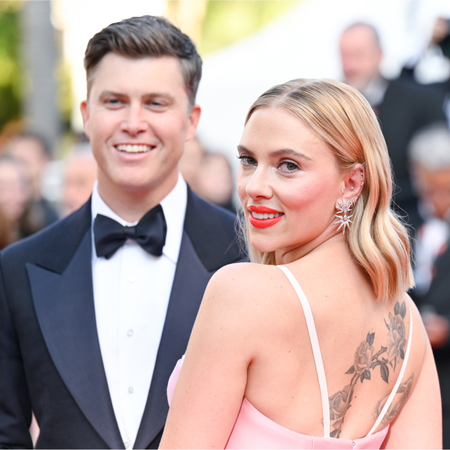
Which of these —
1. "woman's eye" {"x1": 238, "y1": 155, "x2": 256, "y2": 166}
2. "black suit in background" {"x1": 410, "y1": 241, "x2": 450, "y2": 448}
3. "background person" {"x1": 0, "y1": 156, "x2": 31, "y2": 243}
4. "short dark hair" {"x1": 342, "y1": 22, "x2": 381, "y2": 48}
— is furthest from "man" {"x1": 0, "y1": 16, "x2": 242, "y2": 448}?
"background person" {"x1": 0, "y1": 156, "x2": 31, "y2": 243}

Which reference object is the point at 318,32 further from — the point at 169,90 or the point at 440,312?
the point at 169,90

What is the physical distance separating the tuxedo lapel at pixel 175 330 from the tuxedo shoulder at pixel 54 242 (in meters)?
0.46

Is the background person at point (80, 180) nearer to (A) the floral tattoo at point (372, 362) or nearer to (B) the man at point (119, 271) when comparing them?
(B) the man at point (119, 271)

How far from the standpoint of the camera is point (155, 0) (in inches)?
737

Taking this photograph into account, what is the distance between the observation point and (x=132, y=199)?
2.77m

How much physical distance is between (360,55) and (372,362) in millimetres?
4060

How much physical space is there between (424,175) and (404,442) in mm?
2805

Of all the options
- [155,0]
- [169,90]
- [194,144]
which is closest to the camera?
[169,90]

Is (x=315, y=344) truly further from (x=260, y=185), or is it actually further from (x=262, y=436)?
Result: (x=260, y=185)

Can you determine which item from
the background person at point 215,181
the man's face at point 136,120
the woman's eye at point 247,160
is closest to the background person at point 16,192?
the background person at point 215,181

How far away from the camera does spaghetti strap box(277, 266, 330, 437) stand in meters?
1.69

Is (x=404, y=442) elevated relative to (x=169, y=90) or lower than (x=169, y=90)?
lower

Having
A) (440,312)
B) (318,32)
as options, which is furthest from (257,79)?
(440,312)

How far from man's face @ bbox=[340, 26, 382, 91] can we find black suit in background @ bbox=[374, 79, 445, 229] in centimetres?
31
